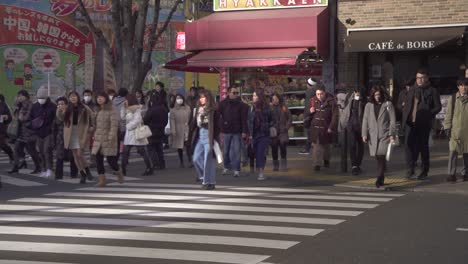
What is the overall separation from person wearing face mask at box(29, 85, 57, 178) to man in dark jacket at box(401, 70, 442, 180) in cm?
738

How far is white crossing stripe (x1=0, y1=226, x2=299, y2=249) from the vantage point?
861cm

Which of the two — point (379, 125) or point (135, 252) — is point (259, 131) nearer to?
point (379, 125)

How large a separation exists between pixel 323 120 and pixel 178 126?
3744 mm

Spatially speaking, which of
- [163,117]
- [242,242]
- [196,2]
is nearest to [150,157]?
[163,117]

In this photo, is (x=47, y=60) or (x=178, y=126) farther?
(x=47, y=60)

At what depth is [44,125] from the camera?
16.1m

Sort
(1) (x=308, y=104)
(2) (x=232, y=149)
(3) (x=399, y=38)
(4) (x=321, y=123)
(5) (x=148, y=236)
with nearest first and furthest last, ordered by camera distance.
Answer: (5) (x=148, y=236) < (2) (x=232, y=149) < (4) (x=321, y=123) < (1) (x=308, y=104) < (3) (x=399, y=38)

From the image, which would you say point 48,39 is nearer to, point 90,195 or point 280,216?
point 90,195

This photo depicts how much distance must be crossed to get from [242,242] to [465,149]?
266 inches

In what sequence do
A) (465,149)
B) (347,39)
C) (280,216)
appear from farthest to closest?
(347,39)
(465,149)
(280,216)

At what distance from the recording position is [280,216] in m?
10.6

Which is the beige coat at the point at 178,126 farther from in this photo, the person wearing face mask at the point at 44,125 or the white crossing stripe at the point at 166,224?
the white crossing stripe at the point at 166,224

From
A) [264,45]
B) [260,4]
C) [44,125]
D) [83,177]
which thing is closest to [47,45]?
[260,4]

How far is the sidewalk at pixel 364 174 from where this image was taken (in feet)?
46.6
